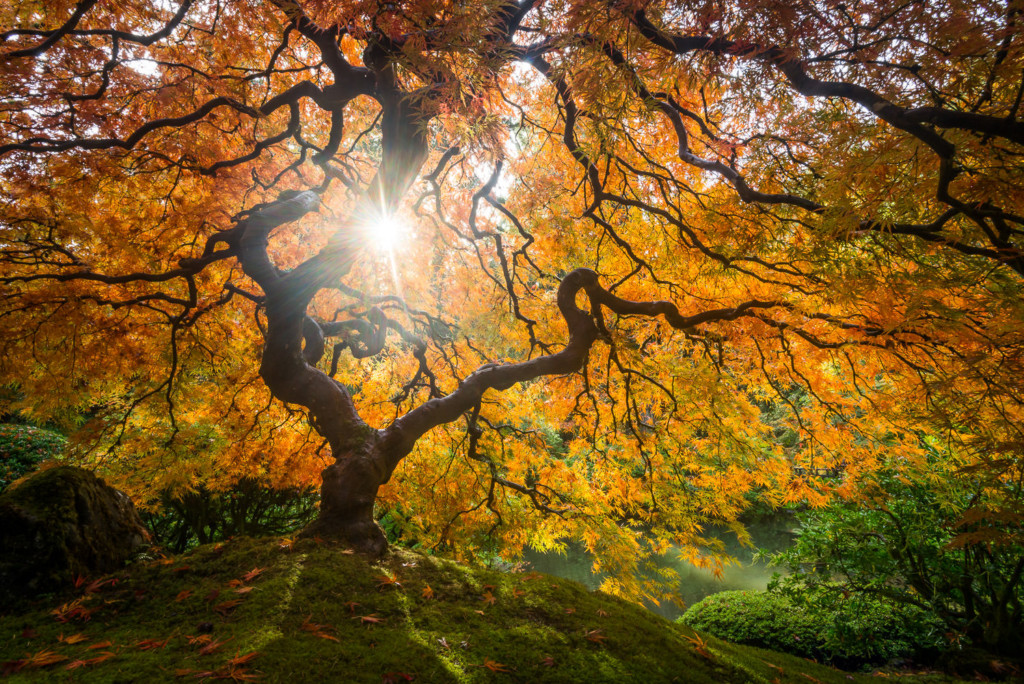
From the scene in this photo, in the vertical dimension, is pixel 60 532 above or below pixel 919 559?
above

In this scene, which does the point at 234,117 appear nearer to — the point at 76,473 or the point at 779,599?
the point at 76,473

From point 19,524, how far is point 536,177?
13.7 feet

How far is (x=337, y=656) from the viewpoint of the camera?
4.25ft

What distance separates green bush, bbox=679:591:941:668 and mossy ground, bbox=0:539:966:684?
338 cm

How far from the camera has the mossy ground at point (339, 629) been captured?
125 centimetres

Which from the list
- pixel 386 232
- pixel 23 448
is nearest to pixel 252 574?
pixel 386 232

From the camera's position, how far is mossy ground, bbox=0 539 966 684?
125 cm

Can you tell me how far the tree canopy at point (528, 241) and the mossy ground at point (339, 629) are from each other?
502 mm

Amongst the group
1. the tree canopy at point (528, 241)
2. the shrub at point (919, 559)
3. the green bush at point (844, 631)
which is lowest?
the green bush at point (844, 631)

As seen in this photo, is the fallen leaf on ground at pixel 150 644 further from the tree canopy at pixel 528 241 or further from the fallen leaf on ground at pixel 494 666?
the fallen leaf on ground at pixel 494 666

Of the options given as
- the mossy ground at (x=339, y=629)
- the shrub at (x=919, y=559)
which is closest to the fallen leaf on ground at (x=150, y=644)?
the mossy ground at (x=339, y=629)

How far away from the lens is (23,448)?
901 centimetres

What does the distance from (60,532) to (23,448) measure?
36.0 ft

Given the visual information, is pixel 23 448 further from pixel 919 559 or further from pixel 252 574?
pixel 919 559
